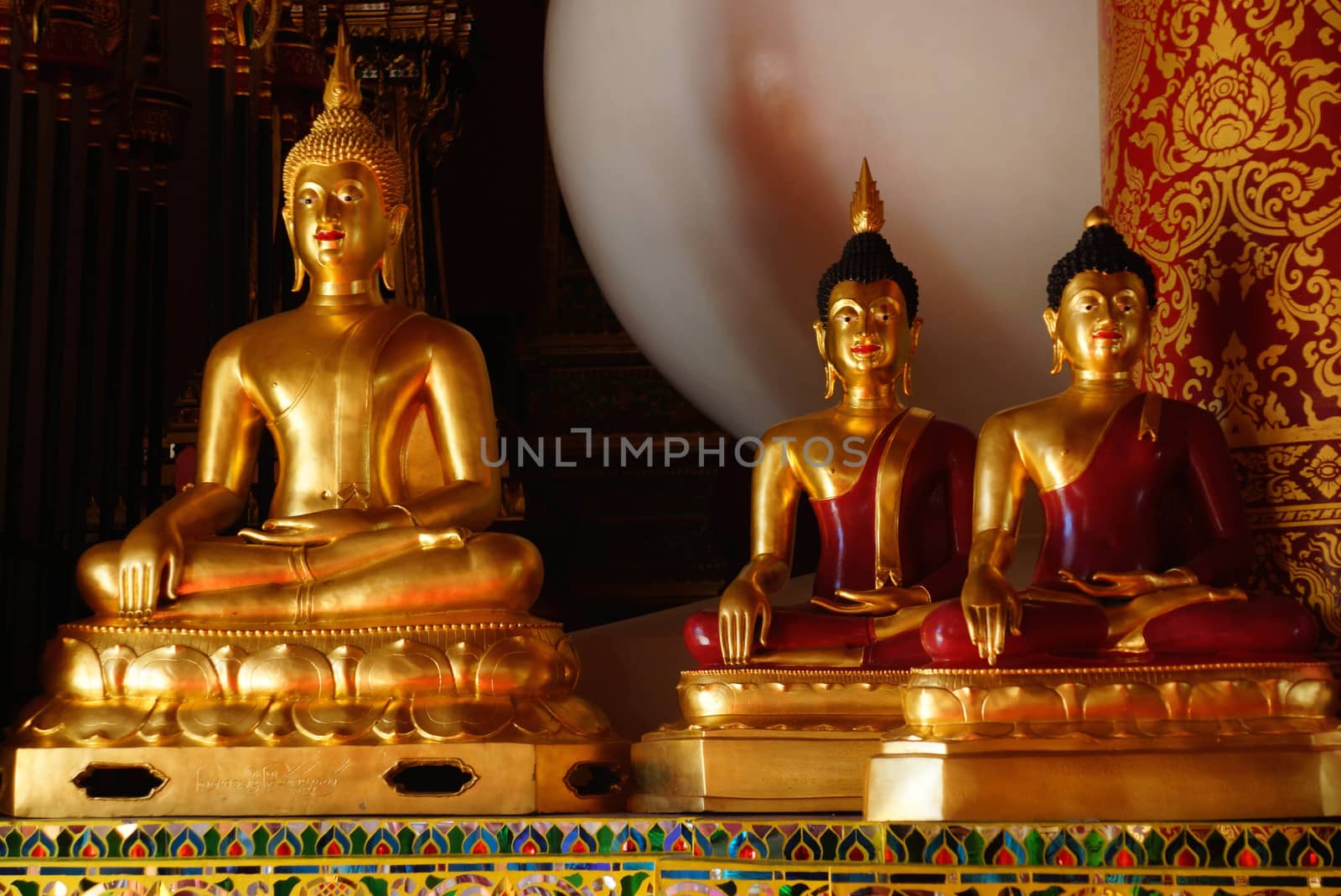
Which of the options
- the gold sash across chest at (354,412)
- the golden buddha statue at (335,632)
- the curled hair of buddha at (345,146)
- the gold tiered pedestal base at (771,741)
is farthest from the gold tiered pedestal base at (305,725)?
the curled hair of buddha at (345,146)

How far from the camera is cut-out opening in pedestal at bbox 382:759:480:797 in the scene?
1.88m

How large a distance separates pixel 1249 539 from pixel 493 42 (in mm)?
2480

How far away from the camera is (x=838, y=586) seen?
2.15m

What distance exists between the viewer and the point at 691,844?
1651mm

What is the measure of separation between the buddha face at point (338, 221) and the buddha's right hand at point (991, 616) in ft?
3.13

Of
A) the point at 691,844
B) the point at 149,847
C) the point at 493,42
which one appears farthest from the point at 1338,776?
the point at 493,42

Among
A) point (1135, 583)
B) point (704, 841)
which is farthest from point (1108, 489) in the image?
point (704, 841)

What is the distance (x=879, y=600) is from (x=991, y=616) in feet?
1.06

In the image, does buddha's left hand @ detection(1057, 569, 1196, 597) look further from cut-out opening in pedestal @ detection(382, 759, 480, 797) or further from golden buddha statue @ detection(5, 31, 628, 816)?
cut-out opening in pedestal @ detection(382, 759, 480, 797)

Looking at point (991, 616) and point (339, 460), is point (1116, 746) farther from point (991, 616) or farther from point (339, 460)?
point (339, 460)

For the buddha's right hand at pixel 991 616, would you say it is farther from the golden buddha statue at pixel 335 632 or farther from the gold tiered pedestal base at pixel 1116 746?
the golden buddha statue at pixel 335 632

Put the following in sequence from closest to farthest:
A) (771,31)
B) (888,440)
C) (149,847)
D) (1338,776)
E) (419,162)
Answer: (1338,776) → (149,847) → (888,440) → (771,31) → (419,162)

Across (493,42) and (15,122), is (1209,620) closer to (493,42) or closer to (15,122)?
(493,42)

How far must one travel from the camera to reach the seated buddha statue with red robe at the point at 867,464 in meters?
2.12
